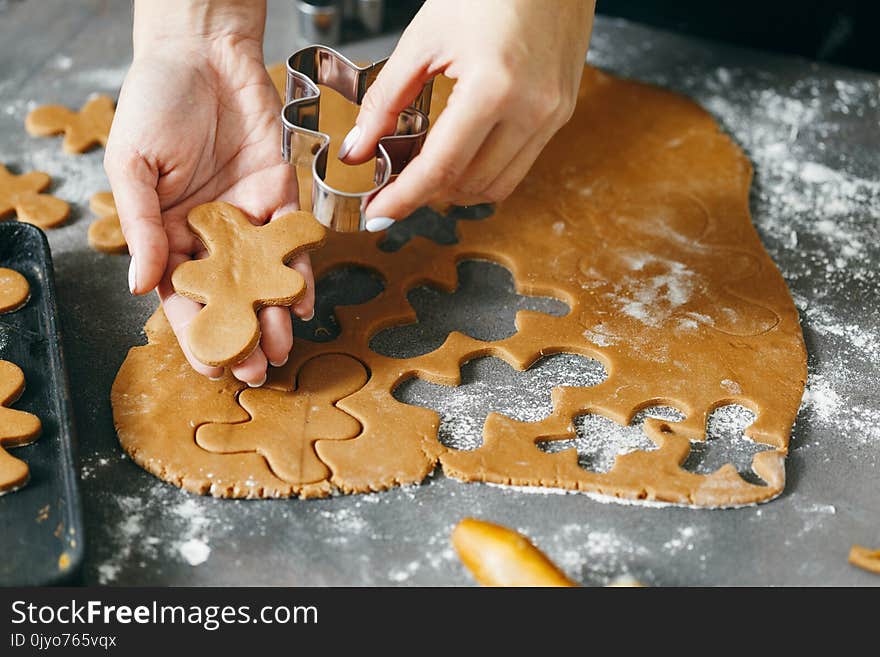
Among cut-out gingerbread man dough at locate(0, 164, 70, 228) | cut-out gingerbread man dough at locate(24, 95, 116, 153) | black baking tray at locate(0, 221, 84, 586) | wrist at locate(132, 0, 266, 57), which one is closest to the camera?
black baking tray at locate(0, 221, 84, 586)

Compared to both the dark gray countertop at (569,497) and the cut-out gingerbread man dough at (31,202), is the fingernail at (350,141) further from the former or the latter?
the cut-out gingerbread man dough at (31,202)

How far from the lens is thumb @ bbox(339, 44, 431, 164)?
1.45 m

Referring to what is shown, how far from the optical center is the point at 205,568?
1326 mm

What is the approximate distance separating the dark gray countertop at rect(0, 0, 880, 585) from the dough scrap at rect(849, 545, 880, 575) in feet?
0.07

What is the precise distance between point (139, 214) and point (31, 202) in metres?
0.55

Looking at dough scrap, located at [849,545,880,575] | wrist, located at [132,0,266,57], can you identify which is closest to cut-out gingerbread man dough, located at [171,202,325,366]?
wrist, located at [132,0,266,57]

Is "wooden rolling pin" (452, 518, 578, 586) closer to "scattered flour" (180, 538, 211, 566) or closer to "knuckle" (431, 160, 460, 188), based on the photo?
"scattered flour" (180, 538, 211, 566)

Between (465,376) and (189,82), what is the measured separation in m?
0.75

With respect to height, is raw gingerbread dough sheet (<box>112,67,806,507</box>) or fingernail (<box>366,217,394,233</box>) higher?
fingernail (<box>366,217,394,233</box>)

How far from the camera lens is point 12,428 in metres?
1.42

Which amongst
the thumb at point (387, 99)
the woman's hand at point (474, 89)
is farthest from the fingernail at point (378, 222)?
the thumb at point (387, 99)

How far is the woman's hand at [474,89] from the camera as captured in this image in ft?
4.61

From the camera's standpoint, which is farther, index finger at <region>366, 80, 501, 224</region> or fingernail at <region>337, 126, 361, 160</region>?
fingernail at <region>337, 126, 361, 160</region>

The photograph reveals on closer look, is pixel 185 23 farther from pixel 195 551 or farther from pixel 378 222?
pixel 195 551
